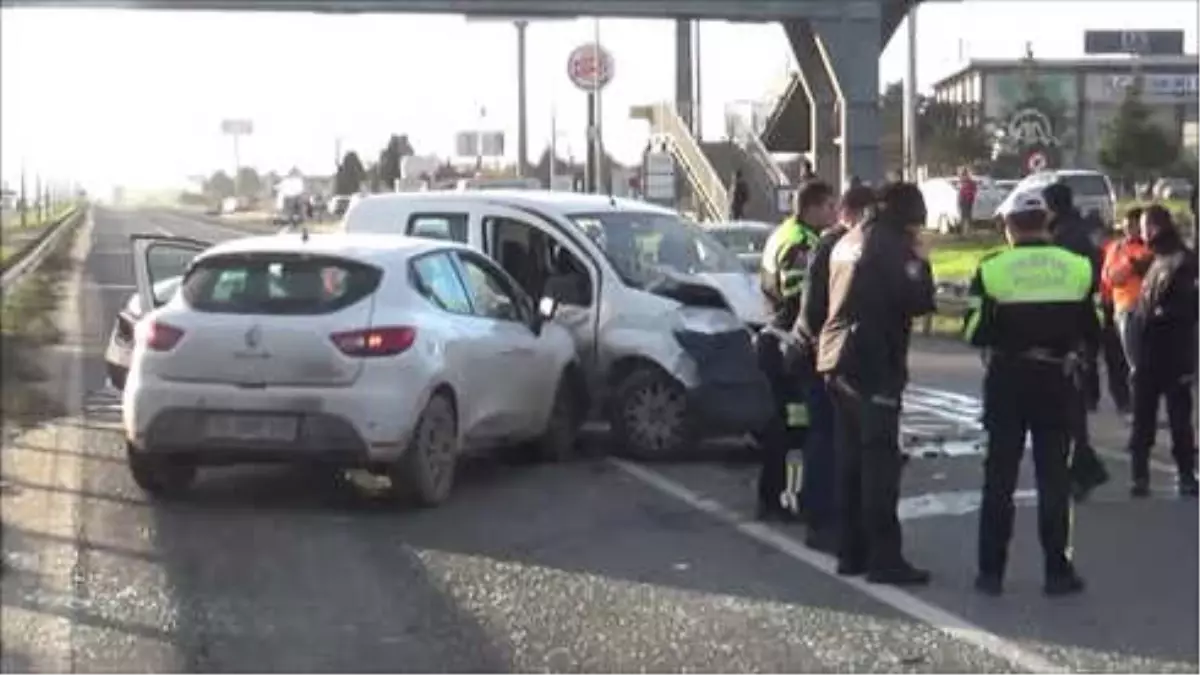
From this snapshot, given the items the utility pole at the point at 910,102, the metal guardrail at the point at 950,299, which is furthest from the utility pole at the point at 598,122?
the metal guardrail at the point at 950,299

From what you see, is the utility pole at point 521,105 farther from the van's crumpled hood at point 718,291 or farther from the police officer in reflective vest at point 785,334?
the police officer in reflective vest at point 785,334

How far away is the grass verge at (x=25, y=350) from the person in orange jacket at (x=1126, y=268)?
807 cm

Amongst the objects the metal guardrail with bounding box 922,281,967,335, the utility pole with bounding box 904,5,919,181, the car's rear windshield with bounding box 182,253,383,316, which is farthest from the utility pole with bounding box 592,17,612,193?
the car's rear windshield with bounding box 182,253,383,316

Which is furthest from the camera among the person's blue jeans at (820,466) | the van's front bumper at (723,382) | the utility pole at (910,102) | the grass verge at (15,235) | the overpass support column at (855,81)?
the utility pole at (910,102)

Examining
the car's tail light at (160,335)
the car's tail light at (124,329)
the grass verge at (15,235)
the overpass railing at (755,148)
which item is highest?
the overpass railing at (755,148)

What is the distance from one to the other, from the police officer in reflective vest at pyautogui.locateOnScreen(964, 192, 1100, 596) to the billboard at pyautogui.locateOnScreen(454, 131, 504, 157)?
172 feet

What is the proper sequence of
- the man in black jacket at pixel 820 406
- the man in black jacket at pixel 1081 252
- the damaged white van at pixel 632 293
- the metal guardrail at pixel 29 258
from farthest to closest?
the damaged white van at pixel 632 293 → the man in black jacket at pixel 1081 252 → the man in black jacket at pixel 820 406 → the metal guardrail at pixel 29 258

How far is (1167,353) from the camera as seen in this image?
36.5 ft

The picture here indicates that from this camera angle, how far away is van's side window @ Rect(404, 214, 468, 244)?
46.2ft

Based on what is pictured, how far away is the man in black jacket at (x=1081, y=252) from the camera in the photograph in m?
10.5

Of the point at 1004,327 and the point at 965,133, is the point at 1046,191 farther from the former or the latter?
the point at 965,133

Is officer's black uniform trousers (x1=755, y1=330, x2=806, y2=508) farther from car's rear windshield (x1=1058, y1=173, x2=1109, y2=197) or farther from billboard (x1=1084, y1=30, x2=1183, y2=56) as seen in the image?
billboard (x1=1084, y1=30, x2=1183, y2=56)

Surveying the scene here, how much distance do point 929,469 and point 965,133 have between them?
50216 mm

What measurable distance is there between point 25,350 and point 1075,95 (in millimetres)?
62871
